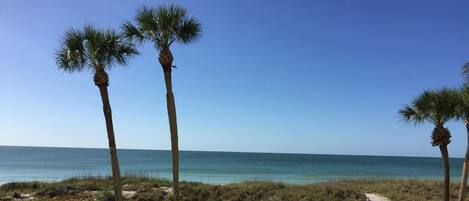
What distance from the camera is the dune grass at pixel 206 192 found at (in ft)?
74.8

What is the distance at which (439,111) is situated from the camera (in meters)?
18.4

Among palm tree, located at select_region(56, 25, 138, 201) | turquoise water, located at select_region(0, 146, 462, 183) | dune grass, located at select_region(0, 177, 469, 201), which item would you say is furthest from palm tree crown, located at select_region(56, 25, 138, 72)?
turquoise water, located at select_region(0, 146, 462, 183)

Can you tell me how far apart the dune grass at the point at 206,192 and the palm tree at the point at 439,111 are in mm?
5343

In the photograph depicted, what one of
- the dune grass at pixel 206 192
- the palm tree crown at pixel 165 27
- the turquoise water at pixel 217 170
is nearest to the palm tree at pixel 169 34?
the palm tree crown at pixel 165 27

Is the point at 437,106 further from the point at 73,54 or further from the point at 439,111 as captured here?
the point at 73,54

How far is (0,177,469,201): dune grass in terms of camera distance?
22797 mm

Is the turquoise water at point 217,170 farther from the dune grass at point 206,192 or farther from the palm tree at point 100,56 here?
the palm tree at point 100,56

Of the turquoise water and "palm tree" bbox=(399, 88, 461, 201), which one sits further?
the turquoise water

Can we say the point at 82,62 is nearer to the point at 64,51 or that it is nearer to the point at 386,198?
the point at 64,51

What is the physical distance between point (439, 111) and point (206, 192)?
1135 centimetres

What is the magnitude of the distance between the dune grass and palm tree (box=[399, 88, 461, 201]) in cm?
534

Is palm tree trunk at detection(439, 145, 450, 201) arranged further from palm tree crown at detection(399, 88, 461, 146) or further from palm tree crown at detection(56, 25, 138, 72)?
palm tree crown at detection(56, 25, 138, 72)

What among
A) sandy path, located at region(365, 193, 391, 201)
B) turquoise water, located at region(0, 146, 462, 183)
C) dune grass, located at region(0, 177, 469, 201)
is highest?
dune grass, located at region(0, 177, 469, 201)

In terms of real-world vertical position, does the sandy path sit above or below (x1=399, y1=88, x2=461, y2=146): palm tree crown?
below
